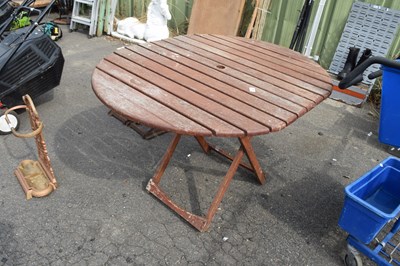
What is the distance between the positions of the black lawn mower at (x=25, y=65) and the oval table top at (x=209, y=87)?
3.76ft

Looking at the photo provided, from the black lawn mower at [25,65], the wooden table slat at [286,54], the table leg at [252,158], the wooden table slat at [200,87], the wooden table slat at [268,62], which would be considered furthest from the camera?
the black lawn mower at [25,65]

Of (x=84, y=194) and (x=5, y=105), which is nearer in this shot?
(x=84, y=194)

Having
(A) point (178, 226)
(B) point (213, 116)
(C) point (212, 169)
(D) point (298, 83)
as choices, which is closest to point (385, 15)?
(D) point (298, 83)

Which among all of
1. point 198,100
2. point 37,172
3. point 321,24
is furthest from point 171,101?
point 321,24

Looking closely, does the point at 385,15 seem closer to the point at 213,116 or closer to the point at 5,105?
the point at 213,116

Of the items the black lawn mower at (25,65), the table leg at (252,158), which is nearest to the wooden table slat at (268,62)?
the table leg at (252,158)

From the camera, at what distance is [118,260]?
6.45 ft

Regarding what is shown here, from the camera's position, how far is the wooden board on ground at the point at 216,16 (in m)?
4.87

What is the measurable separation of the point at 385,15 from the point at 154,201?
3.71 meters

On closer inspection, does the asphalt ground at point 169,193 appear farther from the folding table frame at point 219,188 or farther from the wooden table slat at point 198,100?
the wooden table slat at point 198,100

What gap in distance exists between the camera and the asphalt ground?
205 centimetres

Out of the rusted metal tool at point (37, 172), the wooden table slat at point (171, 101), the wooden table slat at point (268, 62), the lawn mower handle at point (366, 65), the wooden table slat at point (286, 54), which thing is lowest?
the rusted metal tool at point (37, 172)

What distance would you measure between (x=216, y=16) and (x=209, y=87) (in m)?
3.42

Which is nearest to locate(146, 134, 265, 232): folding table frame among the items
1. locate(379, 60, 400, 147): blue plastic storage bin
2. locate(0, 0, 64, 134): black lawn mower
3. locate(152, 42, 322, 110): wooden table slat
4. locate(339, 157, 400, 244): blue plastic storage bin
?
locate(152, 42, 322, 110): wooden table slat
